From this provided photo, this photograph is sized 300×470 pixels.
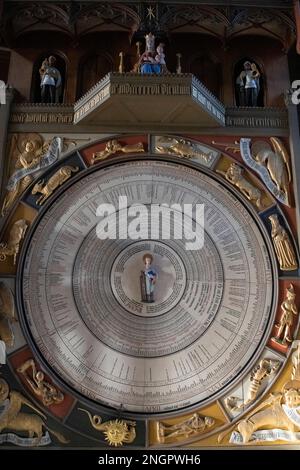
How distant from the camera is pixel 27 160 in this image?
6641mm

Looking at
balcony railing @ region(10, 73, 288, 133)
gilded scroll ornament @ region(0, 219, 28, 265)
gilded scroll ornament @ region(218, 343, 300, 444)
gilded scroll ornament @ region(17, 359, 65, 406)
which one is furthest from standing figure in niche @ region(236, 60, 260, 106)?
gilded scroll ornament @ region(17, 359, 65, 406)

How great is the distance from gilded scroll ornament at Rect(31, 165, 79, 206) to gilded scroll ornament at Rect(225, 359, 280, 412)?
134 inches

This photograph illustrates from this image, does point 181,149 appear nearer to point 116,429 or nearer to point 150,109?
point 150,109

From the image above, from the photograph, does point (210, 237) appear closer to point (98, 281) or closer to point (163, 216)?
point (163, 216)

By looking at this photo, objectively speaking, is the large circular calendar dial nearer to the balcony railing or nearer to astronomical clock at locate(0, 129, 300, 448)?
astronomical clock at locate(0, 129, 300, 448)

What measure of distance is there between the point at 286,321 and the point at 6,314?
3425mm

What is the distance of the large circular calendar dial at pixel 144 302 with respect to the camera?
19.8ft

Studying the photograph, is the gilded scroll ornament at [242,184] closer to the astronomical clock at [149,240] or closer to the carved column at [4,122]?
the astronomical clock at [149,240]

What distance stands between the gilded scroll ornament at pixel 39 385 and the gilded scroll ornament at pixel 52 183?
6.76 feet

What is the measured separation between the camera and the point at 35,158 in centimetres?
666

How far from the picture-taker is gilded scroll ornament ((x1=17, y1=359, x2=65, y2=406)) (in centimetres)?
586

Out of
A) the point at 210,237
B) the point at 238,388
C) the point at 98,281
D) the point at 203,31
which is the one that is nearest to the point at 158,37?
the point at 203,31

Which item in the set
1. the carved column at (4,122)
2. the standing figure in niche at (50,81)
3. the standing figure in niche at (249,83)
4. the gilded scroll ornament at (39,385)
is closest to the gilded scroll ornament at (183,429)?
the gilded scroll ornament at (39,385)

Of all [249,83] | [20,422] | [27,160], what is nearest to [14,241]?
[27,160]
